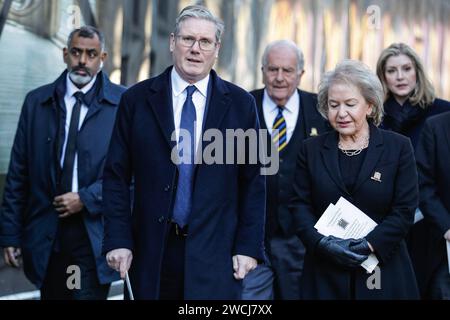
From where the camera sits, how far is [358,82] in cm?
456

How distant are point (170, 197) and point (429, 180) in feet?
6.06

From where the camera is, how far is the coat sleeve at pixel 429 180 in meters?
5.20

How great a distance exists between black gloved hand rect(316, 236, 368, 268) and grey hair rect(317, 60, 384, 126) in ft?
2.19

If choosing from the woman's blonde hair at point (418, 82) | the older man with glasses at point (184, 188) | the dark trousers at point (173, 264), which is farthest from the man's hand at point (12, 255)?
the woman's blonde hair at point (418, 82)

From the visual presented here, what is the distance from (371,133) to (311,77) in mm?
4789

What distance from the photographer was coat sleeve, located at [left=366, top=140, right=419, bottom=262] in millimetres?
4414

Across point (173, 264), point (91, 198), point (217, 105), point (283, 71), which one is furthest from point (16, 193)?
point (283, 71)

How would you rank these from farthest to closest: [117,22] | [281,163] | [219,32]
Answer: [117,22] < [281,163] < [219,32]

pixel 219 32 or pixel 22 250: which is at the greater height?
pixel 219 32

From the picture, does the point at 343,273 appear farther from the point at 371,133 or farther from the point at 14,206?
the point at 14,206

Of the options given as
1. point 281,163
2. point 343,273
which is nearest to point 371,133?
point 343,273

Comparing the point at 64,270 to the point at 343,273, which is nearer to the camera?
the point at 343,273

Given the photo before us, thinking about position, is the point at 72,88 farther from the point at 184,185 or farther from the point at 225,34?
the point at 225,34

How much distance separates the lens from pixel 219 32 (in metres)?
4.39
